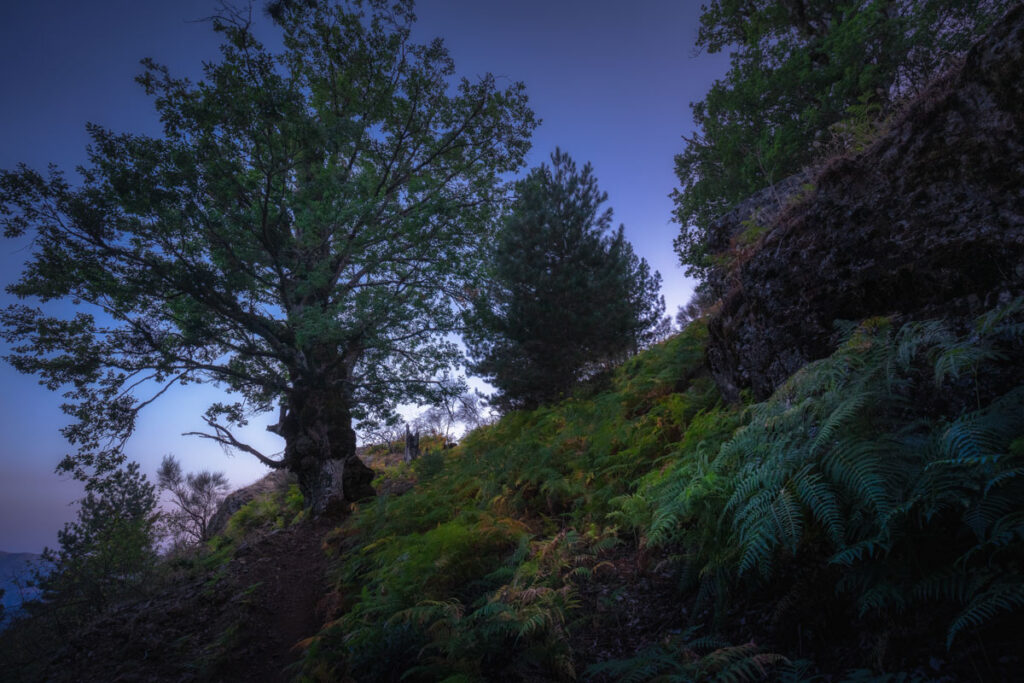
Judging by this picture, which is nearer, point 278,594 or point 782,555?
point 782,555

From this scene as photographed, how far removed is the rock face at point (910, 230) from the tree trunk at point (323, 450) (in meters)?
9.70

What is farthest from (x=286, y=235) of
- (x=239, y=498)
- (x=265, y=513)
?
(x=239, y=498)

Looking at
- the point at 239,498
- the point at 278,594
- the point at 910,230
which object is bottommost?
the point at 278,594

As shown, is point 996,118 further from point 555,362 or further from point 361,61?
point 361,61

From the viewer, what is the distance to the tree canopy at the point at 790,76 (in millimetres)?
10336

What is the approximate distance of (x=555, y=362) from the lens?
11695 millimetres

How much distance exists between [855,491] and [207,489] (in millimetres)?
29662

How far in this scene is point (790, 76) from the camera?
41.3 ft

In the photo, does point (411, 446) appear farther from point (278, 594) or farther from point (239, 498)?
point (239, 498)

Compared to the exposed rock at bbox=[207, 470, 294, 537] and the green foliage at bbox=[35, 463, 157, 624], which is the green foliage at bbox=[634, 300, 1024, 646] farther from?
the exposed rock at bbox=[207, 470, 294, 537]

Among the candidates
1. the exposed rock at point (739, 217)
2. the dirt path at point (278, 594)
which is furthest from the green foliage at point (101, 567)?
the exposed rock at point (739, 217)

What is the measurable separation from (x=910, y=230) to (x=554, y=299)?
809 centimetres

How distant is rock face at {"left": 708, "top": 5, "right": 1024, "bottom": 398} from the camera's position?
10.8ft

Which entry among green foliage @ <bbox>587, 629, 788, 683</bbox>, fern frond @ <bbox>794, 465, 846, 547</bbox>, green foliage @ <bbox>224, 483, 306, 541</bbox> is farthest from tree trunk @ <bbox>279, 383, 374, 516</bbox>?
fern frond @ <bbox>794, 465, 846, 547</bbox>
